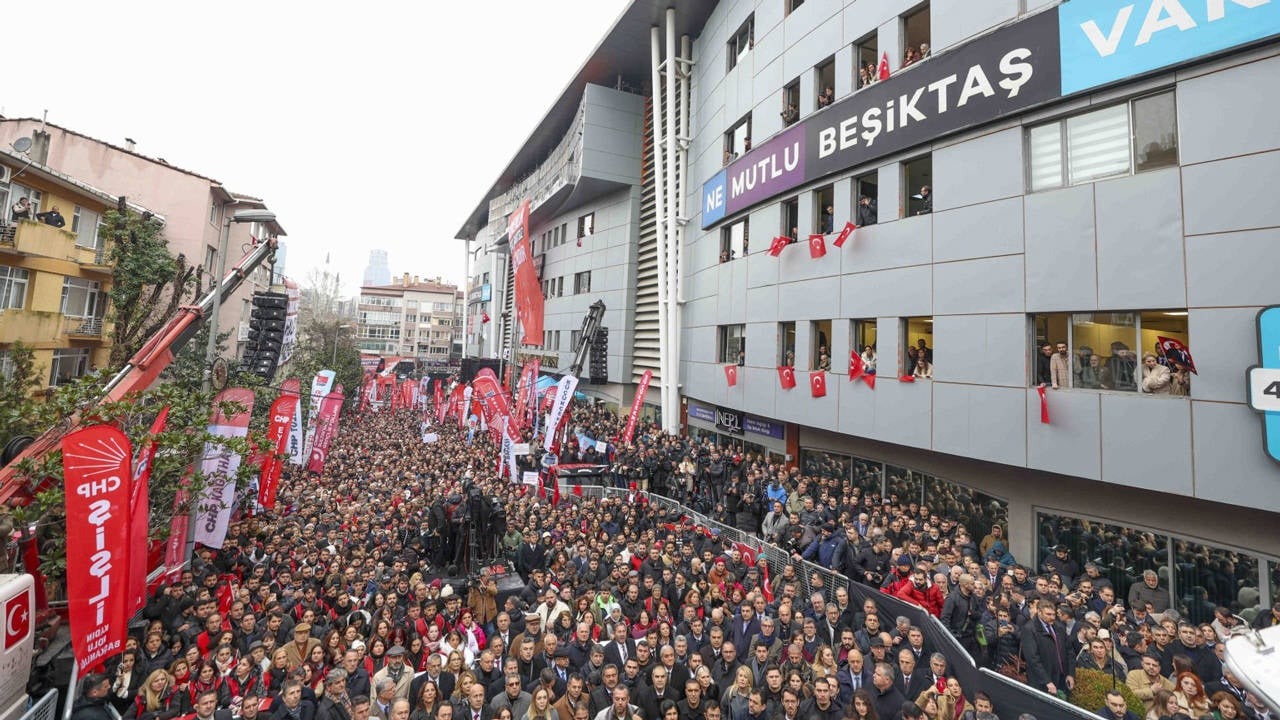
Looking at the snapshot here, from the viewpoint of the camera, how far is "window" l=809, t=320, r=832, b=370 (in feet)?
56.9

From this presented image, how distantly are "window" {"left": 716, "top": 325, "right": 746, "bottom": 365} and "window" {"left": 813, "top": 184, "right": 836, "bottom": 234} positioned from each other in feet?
16.4

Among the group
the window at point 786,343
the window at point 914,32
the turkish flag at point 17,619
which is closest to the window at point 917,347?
the window at point 786,343

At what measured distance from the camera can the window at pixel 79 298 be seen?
23.0m

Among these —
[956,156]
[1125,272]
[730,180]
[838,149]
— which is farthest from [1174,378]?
[730,180]

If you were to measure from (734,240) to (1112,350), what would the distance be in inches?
535

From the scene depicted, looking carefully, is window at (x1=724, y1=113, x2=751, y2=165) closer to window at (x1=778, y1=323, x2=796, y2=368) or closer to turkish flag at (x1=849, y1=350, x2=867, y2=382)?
window at (x1=778, y1=323, x2=796, y2=368)

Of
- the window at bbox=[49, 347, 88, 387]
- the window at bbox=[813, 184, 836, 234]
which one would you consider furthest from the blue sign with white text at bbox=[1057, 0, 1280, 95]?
the window at bbox=[49, 347, 88, 387]

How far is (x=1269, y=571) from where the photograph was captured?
30.2 feet

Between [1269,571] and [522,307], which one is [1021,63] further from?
[522,307]

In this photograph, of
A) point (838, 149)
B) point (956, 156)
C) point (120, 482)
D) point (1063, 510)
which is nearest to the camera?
point (120, 482)

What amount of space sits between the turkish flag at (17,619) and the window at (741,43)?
23886mm

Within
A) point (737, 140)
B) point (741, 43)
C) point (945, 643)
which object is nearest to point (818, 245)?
point (737, 140)

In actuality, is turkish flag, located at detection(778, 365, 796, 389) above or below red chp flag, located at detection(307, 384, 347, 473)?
above

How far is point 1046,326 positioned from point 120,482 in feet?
51.7
